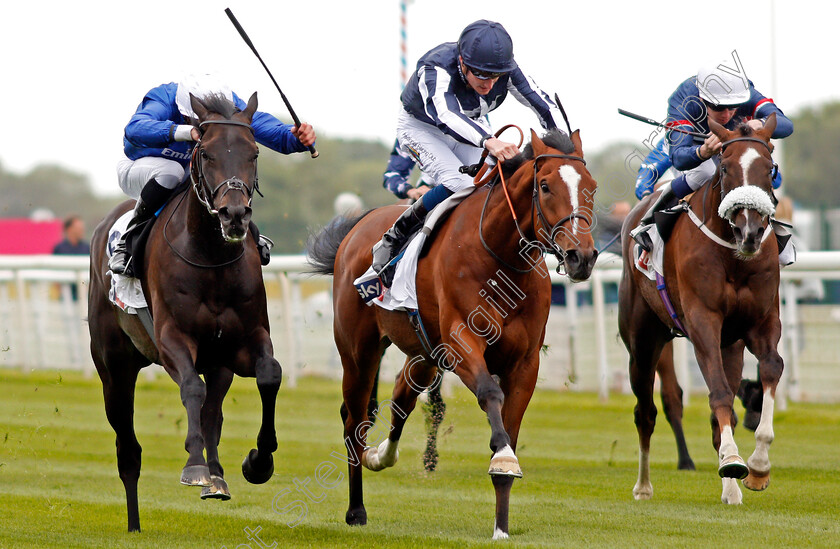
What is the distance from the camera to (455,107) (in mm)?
5828

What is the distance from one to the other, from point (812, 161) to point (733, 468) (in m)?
38.9

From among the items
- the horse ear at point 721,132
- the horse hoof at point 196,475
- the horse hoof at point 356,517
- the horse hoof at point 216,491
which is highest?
the horse ear at point 721,132

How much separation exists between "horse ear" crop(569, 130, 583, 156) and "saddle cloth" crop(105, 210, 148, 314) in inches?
94.0

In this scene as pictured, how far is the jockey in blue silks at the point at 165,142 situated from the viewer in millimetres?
5711

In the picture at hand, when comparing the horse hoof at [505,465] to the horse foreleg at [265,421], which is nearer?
the horse hoof at [505,465]

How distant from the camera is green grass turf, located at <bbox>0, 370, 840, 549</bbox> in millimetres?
5648

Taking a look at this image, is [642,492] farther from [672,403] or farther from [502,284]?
[502,284]

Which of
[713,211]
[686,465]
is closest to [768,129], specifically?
[713,211]

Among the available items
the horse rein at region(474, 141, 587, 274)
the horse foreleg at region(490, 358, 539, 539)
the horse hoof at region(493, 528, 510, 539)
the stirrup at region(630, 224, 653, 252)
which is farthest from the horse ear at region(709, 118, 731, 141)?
the horse hoof at region(493, 528, 510, 539)

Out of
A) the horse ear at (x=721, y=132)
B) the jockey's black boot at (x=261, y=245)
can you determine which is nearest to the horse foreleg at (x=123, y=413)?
the jockey's black boot at (x=261, y=245)

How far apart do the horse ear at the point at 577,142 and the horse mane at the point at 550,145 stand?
0.03 meters

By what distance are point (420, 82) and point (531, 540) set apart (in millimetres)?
2457

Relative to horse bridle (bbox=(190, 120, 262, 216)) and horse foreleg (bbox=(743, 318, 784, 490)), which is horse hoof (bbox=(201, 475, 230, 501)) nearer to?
horse bridle (bbox=(190, 120, 262, 216))

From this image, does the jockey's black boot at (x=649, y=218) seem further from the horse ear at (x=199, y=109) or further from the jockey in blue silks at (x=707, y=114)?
the horse ear at (x=199, y=109)
